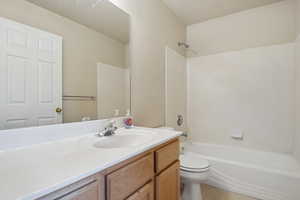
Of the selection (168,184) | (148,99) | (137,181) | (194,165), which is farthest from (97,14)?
(194,165)

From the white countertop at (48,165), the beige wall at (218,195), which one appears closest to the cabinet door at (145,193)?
the white countertop at (48,165)

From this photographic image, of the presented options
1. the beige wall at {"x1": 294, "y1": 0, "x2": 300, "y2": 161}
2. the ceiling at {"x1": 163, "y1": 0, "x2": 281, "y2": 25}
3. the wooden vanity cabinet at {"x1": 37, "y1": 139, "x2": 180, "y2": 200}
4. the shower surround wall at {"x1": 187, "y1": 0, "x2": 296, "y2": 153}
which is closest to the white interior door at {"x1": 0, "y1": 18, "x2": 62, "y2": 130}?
the wooden vanity cabinet at {"x1": 37, "y1": 139, "x2": 180, "y2": 200}

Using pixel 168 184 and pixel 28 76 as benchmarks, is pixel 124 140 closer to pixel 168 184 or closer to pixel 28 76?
pixel 168 184

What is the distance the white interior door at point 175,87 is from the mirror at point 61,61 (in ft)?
2.58

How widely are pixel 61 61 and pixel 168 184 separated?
1.14 metres

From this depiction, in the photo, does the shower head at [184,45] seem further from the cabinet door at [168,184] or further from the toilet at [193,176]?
the cabinet door at [168,184]

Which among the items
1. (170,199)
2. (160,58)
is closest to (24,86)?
(170,199)

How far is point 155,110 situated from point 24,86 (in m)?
1.33

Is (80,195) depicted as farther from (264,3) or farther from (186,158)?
(264,3)

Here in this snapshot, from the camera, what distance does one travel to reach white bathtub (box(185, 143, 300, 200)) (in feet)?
5.03

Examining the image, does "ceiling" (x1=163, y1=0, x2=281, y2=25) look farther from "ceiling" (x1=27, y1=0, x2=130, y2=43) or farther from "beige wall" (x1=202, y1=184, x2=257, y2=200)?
"beige wall" (x1=202, y1=184, x2=257, y2=200)

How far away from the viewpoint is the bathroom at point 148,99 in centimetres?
75

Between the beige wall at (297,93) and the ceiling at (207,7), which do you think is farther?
the ceiling at (207,7)

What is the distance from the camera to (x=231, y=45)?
7.92 ft
